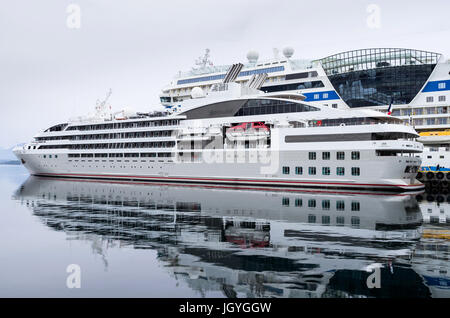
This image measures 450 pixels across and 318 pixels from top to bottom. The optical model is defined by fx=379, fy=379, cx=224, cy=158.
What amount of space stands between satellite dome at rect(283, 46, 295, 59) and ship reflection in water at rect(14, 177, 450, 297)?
117 feet

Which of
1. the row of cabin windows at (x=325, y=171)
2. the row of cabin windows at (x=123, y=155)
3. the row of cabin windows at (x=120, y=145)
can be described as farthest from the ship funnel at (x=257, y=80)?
the row of cabin windows at (x=325, y=171)

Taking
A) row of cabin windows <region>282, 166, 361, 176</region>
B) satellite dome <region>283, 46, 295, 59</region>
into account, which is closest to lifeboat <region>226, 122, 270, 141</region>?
row of cabin windows <region>282, 166, 361, 176</region>

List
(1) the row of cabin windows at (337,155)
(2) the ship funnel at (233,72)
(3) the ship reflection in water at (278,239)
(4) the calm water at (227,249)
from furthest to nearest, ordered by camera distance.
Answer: (2) the ship funnel at (233,72), (1) the row of cabin windows at (337,155), (3) the ship reflection in water at (278,239), (4) the calm water at (227,249)

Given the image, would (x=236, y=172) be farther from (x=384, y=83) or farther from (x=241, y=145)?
(x=384, y=83)

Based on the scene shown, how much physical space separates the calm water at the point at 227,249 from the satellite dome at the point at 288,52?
1502 inches

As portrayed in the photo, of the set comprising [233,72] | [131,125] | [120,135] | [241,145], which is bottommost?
[241,145]

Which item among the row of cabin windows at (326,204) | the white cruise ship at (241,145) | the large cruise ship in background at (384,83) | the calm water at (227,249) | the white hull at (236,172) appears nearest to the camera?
the calm water at (227,249)

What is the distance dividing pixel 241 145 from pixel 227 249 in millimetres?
28303

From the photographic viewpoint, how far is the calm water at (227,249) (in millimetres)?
10336

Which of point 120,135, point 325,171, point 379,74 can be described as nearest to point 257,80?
point 379,74

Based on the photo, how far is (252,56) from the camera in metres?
60.7

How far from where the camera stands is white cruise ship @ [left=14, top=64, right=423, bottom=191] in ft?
116

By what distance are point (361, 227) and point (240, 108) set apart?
27.5m

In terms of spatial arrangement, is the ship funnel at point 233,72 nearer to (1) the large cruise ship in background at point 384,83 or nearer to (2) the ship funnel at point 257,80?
(2) the ship funnel at point 257,80
